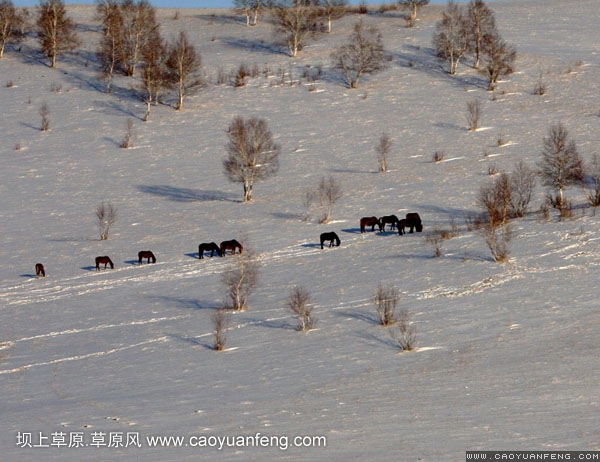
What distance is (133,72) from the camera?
66438 mm

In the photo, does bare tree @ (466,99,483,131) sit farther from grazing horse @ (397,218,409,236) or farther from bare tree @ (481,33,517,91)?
grazing horse @ (397,218,409,236)

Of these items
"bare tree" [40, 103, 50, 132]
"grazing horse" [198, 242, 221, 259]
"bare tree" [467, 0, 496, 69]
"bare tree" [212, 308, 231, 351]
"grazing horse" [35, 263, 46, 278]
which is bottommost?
"grazing horse" [35, 263, 46, 278]

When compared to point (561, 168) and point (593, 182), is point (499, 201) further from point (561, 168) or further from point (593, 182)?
point (593, 182)

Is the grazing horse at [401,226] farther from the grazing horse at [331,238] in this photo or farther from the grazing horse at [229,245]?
the grazing horse at [229,245]

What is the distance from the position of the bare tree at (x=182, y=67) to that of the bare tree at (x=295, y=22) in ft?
31.6

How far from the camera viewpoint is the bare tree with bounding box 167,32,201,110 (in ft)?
197

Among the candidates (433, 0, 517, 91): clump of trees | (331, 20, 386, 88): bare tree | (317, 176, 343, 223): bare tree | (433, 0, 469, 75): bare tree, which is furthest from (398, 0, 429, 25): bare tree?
(317, 176, 343, 223): bare tree

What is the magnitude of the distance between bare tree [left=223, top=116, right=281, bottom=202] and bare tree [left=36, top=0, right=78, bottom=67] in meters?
29.3

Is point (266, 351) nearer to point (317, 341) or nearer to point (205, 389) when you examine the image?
point (317, 341)

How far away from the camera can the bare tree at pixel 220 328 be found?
21953mm

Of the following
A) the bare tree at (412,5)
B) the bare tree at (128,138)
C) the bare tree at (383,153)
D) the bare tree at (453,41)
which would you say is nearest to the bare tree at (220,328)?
the bare tree at (383,153)

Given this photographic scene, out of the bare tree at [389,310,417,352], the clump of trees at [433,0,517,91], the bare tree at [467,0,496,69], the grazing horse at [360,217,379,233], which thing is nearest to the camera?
the bare tree at [389,310,417,352]

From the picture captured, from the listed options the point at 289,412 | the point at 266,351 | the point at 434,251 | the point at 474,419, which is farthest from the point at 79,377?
the point at 434,251

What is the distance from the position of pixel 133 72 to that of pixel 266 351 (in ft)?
159
